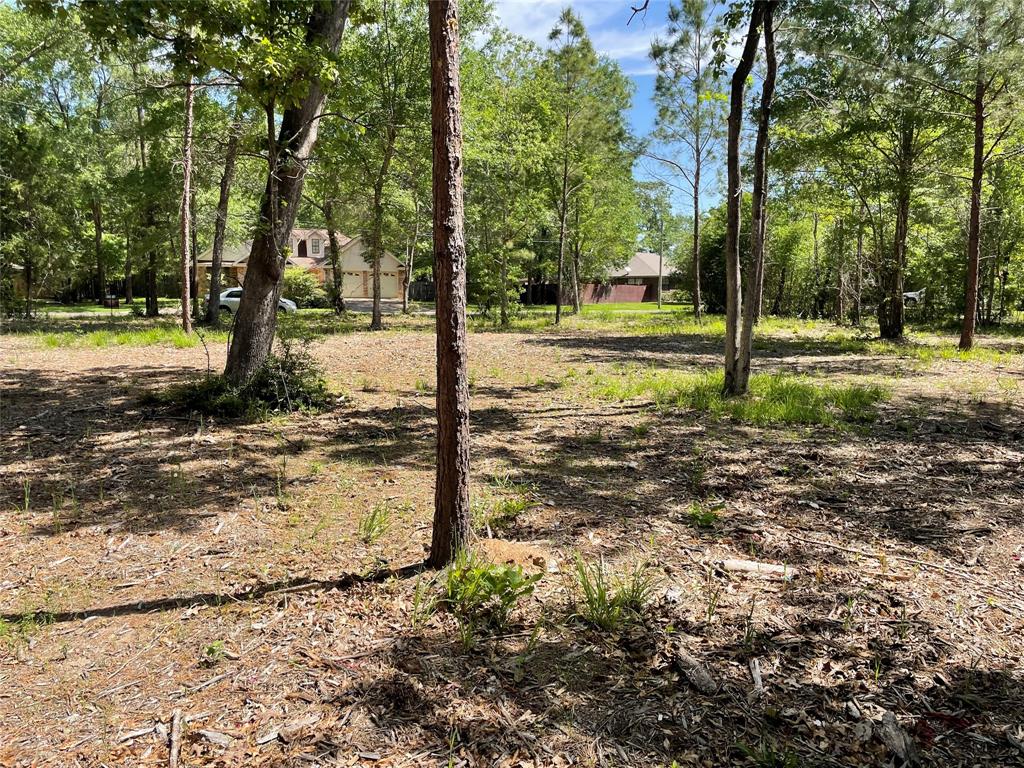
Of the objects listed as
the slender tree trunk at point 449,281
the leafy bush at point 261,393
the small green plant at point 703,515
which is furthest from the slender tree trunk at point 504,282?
the slender tree trunk at point 449,281

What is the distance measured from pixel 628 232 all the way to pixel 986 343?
78.2 feet

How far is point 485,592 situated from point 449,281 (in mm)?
1588

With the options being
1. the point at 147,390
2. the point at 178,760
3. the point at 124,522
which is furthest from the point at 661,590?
the point at 147,390

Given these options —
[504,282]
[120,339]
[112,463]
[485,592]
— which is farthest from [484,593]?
[504,282]

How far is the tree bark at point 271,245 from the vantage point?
22.8 feet

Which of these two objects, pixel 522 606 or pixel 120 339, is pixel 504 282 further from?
pixel 522 606

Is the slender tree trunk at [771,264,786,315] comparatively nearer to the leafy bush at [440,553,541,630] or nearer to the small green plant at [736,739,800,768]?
the leafy bush at [440,553,541,630]

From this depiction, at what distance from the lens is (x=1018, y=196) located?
1991cm

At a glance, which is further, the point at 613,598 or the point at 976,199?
the point at 976,199

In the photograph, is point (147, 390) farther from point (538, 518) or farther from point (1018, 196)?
point (1018, 196)

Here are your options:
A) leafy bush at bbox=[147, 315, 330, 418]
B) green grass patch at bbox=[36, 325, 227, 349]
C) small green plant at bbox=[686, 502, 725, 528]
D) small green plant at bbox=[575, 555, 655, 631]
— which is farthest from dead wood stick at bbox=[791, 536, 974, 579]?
green grass patch at bbox=[36, 325, 227, 349]

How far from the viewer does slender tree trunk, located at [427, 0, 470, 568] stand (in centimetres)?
304

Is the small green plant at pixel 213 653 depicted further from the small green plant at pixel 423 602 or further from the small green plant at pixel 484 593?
the small green plant at pixel 484 593

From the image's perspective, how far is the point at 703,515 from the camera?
167 inches
